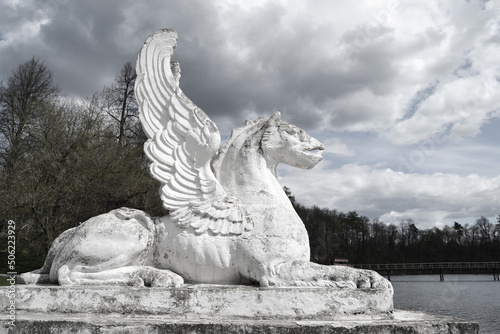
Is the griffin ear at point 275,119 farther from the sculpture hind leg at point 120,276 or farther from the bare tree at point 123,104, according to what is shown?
the bare tree at point 123,104

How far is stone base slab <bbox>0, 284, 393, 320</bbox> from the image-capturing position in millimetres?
2887

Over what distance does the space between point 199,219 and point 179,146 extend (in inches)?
29.0

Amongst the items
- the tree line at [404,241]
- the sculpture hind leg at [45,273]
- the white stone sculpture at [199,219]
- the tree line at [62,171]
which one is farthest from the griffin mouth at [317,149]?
the tree line at [404,241]

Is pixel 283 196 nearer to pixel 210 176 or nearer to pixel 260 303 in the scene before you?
pixel 210 176

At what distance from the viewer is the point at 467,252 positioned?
58.4 metres

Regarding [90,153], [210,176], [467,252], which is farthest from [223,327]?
[467,252]

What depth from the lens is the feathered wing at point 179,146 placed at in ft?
11.3

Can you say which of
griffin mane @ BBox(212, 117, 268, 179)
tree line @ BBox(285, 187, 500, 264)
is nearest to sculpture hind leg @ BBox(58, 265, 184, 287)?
griffin mane @ BBox(212, 117, 268, 179)

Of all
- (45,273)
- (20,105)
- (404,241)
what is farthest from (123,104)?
(404,241)

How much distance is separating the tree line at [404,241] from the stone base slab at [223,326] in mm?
47290

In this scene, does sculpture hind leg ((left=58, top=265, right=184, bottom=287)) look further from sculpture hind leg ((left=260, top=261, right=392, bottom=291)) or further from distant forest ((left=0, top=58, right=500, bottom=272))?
distant forest ((left=0, top=58, right=500, bottom=272))

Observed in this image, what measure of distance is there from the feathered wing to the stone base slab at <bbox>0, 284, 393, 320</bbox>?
0.62 meters

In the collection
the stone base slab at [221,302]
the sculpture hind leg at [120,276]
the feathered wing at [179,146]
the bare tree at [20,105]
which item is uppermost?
the bare tree at [20,105]

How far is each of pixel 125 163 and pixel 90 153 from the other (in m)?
1.16
